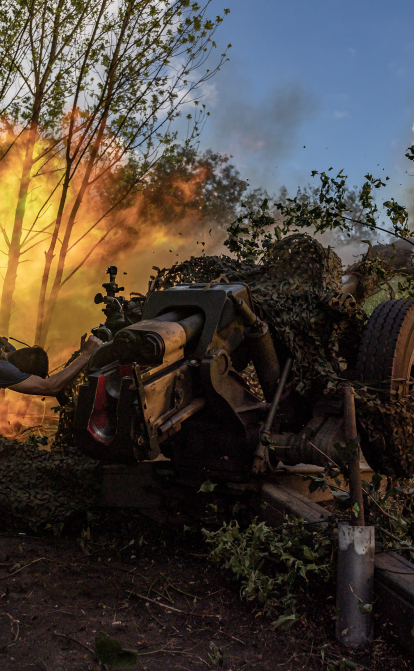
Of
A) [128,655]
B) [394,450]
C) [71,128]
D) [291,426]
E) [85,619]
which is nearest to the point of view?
[128,655]

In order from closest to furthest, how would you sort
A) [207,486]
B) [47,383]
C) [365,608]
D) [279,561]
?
1. [365,608]
2. [279,561]
3. [207,486]
4. [47,383]

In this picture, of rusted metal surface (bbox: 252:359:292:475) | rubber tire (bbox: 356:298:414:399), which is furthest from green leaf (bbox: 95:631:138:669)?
rubber tire (bbox: 356:298:414:399)

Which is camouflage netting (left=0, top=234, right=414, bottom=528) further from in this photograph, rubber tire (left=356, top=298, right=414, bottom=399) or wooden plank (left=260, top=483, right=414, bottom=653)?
wooden plank (left=260, top=483, right=414, bottom=653)

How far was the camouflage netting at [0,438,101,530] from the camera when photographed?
15.4ft

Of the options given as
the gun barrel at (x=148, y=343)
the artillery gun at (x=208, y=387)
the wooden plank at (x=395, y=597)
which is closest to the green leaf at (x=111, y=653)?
the artillery gun at (x=208, y=387)

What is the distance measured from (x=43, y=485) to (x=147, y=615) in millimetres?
2021

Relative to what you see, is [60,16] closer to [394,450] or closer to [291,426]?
[291,426]

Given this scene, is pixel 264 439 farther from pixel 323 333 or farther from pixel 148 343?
pixel 148 343

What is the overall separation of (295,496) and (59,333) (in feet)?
36.4

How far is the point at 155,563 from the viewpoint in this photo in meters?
4.12

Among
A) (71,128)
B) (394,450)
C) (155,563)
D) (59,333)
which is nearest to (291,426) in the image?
(394,450)

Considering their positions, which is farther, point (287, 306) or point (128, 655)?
point (287, 306)

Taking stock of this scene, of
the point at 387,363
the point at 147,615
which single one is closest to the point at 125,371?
the point at 147,615

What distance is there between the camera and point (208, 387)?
157 inches
